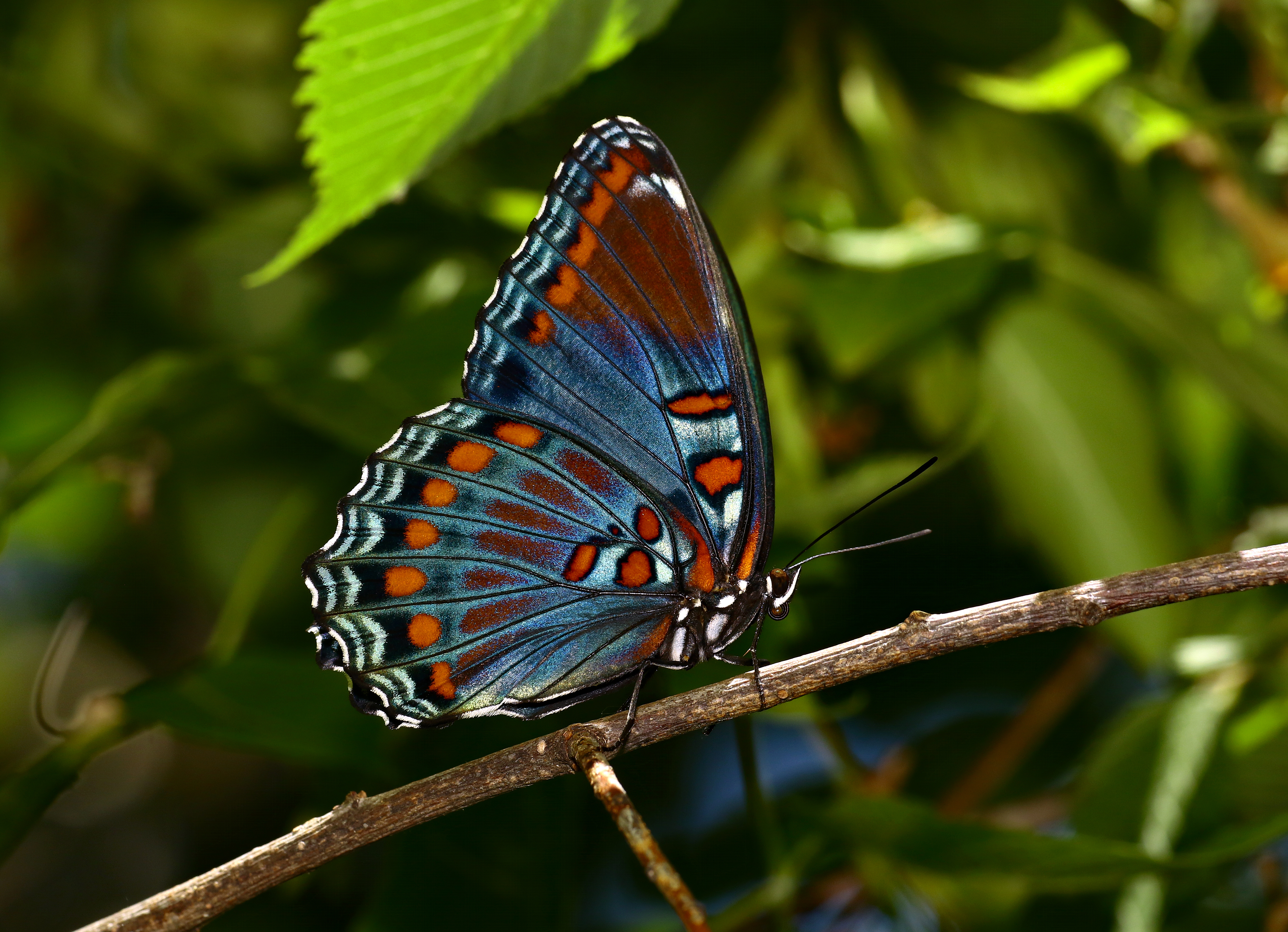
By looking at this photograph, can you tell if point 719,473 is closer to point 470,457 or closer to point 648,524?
point 648,524

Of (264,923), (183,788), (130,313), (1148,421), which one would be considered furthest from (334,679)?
(1148,421)

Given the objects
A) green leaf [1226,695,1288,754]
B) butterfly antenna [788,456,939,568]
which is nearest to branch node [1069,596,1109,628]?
butterfly antenna [788,456,939,568]

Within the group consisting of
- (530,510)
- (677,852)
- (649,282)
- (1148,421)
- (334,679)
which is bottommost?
(677,852)

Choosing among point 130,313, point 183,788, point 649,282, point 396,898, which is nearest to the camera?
point 649,282

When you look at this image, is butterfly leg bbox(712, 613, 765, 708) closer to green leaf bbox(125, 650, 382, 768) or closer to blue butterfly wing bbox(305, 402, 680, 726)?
blue butterfly wing bbox(305, 402, 680, 726)

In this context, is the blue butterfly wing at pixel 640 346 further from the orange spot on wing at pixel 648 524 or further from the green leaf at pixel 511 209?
the green leaf at pixel 511 209

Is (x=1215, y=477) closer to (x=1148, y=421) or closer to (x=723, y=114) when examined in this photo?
(x=1148, y=421)

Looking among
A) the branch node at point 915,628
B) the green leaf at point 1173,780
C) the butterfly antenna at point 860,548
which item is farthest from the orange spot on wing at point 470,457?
the green leaf at point 1173,780

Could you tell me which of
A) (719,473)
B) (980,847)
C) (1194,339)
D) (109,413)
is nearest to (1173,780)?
(980,847)
